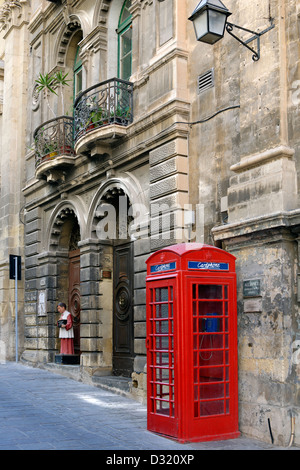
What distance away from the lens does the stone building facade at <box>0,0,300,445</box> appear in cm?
819

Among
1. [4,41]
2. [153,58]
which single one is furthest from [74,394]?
[4,41]

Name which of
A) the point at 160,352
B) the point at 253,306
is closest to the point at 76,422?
the point at 160,352

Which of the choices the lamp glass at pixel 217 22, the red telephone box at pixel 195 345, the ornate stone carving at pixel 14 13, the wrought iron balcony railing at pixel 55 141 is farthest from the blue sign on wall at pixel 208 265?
the ornate stone carving at pixel 14 13

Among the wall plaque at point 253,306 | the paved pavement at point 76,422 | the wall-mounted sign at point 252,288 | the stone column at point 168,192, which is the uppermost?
the stone column at point 168,192

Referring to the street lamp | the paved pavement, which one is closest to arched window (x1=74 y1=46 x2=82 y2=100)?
the paved pavement

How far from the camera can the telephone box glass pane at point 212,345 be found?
312 inches

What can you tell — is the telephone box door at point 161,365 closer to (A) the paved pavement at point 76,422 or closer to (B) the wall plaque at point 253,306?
(A) the paved pavement at point 76,422

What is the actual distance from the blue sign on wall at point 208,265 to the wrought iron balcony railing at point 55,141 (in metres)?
7.62

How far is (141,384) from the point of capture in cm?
1119

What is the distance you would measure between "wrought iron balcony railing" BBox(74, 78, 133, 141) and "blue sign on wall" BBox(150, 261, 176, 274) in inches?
194

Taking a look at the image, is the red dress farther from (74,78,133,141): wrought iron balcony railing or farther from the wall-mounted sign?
the wall-mounted sign

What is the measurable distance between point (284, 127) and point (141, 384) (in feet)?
18.0
